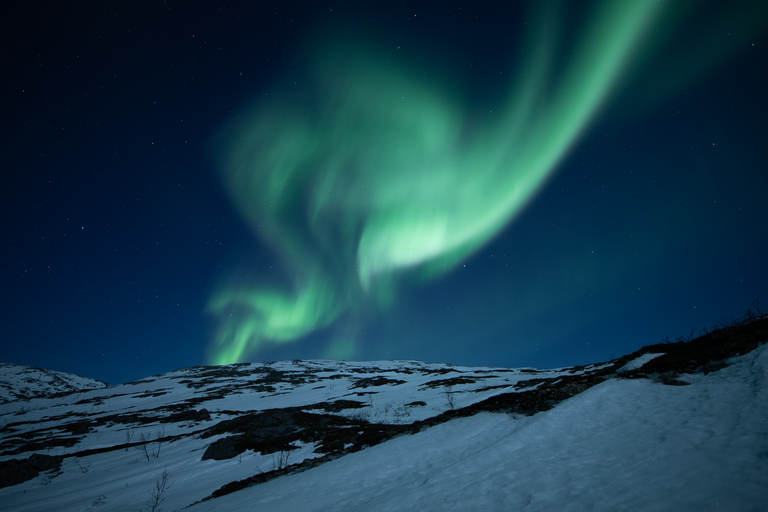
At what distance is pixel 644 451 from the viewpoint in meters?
5.45

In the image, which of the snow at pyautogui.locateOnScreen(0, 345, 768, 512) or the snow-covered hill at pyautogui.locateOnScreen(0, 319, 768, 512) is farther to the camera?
the snow-covered hill at pyautogui.locateOnScreen(0, 319, 768, 512)

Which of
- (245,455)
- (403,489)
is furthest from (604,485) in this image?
(245,455)

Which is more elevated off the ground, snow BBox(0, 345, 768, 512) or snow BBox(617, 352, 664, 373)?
snow BBox(617, 352, 664, 373)

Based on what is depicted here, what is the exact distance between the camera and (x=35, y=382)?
534ft

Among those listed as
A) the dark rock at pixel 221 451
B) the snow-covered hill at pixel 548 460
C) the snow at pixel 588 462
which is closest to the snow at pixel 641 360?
the snow-covered hill at pixel 548 460

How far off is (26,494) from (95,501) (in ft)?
34.5

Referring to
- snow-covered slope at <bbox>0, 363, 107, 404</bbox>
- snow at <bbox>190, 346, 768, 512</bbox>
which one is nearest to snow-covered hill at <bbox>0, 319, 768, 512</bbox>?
snow at <bbox>190, 346, 768, 512</bbox>

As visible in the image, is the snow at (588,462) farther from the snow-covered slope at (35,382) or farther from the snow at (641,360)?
the snow-covered slope at (35,382)

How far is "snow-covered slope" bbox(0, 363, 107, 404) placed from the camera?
13925cm

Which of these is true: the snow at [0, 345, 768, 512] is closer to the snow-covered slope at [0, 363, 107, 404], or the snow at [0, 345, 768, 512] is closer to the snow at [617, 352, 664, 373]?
the snow at [617, 352, 664, 373]

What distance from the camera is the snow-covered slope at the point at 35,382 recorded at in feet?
457

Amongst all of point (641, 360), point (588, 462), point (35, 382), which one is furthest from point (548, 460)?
point (35, 382)

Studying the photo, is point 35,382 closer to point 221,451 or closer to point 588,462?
point 221,451

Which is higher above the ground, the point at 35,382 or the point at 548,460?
the point at 35,382
